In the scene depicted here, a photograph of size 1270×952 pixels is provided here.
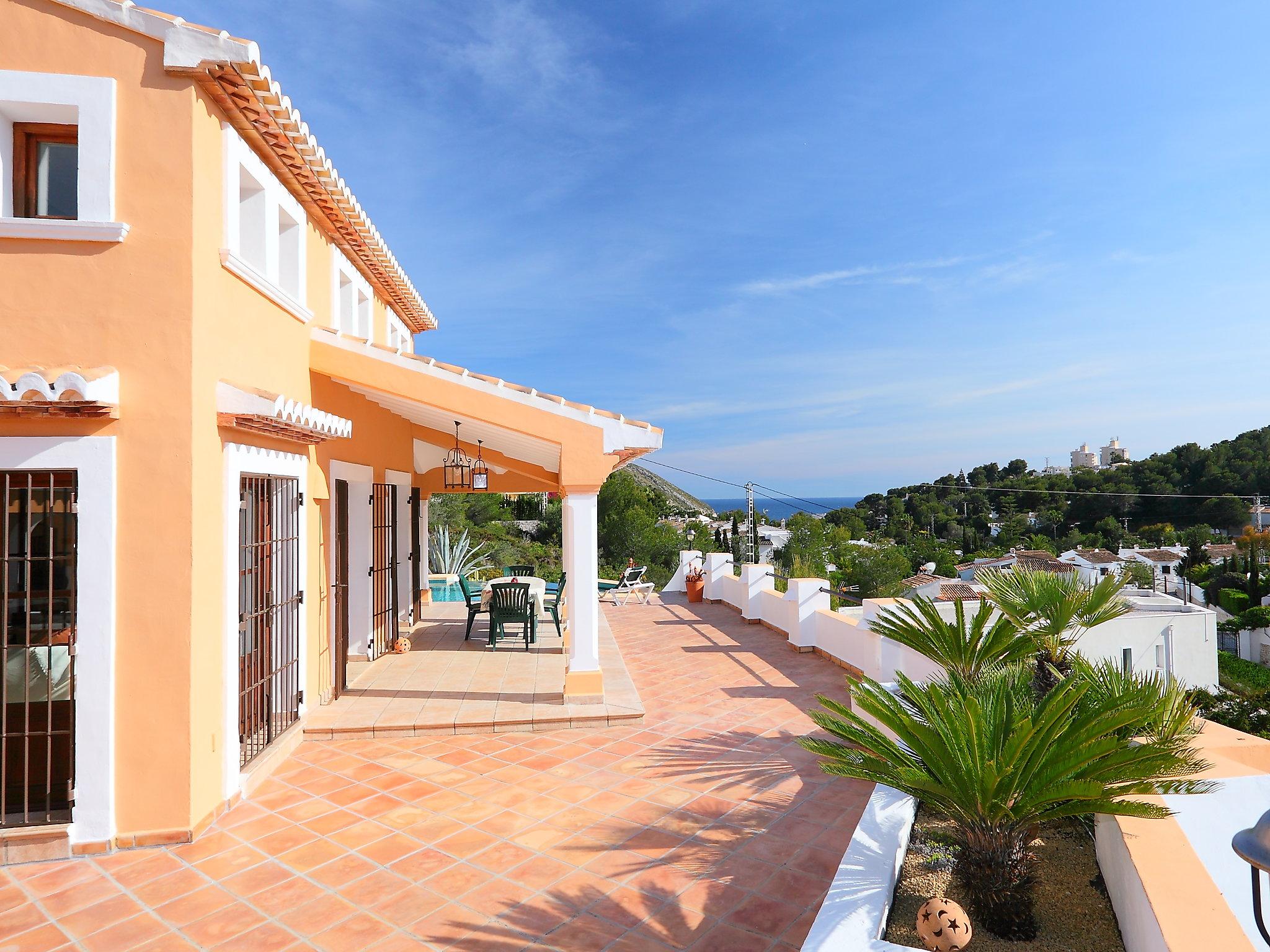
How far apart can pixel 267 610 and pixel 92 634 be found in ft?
5.67

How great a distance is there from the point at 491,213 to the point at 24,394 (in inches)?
660

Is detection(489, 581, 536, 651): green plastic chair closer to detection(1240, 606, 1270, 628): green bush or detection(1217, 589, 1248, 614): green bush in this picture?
detection(1240, 606, 1270, 628): green bush

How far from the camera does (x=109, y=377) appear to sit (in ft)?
15.3

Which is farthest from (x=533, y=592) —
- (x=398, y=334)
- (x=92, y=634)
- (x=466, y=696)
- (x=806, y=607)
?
(x=92, y=634)

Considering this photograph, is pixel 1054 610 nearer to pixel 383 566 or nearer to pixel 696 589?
pixel 383 566

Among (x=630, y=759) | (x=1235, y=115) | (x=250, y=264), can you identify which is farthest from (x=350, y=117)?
(x=1235, y=115)

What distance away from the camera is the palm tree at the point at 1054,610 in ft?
19.7

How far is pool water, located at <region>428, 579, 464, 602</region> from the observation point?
1829cm

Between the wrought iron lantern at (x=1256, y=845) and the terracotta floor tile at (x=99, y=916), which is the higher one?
the wrought iron lantern at (x=1256, y=845)

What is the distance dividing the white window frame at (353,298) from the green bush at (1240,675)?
34273 millimetres

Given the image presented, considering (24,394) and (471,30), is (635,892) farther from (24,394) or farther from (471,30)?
(471,30)

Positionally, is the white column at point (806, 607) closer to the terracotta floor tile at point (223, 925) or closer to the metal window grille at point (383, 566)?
the metal window grille at point (383, 566)

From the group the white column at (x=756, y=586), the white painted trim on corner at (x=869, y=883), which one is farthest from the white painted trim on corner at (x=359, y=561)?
the white column at (x=756, y=586)

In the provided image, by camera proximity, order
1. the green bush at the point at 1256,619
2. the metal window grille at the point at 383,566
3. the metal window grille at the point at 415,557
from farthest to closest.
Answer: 1. the green bush at the point at 1256,619
2. the metal window grille at the point at 415,557
3. the metal window grille at the point at 383,566
